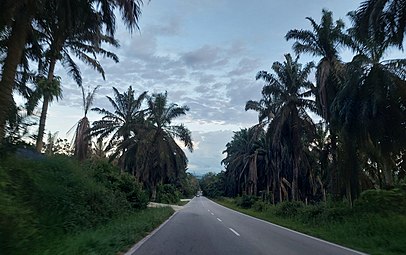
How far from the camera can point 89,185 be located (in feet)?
53.4

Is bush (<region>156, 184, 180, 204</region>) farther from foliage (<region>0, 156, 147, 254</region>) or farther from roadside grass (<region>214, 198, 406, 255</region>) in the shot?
foliage (<region>0, 156, 147, 254</region>)

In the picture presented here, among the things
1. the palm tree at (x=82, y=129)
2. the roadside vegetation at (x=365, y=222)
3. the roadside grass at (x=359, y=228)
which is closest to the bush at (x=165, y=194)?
the palm tree at (x=82, y=129)

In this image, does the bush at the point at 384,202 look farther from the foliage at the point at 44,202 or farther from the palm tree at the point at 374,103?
the foliage at the point at 44,202

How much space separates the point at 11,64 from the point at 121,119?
103ft

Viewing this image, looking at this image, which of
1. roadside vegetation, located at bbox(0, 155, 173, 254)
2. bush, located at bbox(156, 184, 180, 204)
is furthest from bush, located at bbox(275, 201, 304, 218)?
bush, located at bbox(156, 184, 180, 204)

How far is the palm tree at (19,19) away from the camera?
11.5 meters

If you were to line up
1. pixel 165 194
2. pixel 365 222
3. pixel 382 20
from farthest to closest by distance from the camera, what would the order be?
1. pixel 165 194
2. pixel 365 222
3. pixel 382 20

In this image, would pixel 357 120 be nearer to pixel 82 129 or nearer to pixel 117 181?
pixel 117 181

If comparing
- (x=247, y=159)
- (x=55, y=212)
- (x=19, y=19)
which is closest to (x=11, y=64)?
(x=19, y=19)

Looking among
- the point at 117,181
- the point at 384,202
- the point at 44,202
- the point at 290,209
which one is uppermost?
the point at 117,181

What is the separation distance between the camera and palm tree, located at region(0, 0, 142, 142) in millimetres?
11469

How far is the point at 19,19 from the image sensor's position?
40.9 ft

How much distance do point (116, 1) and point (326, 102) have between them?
49.1 ft

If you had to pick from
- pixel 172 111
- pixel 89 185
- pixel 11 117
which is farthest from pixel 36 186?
pixel 172 111
